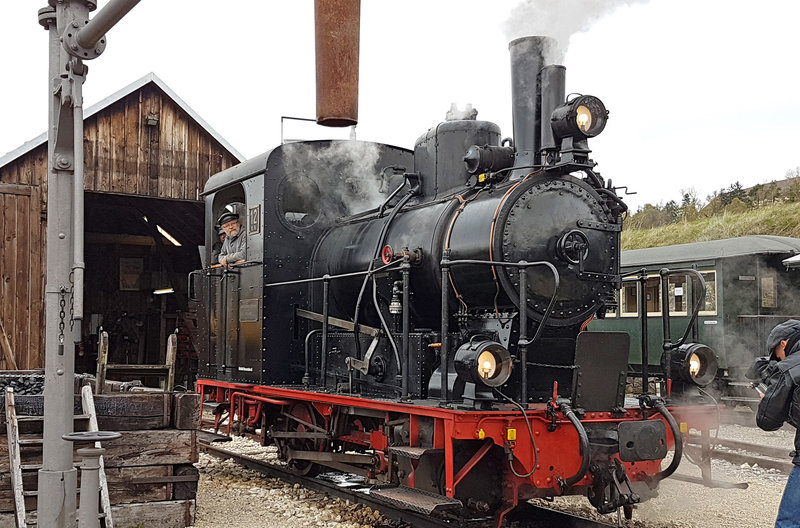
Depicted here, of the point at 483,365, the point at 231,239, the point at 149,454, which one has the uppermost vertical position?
the point at 231,239

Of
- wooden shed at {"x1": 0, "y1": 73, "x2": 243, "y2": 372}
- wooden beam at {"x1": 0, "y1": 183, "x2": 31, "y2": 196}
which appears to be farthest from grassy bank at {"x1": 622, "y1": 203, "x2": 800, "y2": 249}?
wooden beam at {"x1": 0, "y1": 183, "x2": 31, "y2": 196}

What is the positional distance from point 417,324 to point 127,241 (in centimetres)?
1329

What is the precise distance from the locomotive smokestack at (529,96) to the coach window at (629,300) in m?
9.33

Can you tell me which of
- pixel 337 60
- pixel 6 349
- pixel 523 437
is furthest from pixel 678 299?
pixel 6 349

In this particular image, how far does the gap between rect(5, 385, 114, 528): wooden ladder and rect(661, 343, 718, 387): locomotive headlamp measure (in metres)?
4.17

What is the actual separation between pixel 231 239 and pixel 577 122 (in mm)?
4562

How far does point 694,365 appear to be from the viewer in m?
6.31

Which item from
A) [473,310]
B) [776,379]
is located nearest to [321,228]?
[473,310]

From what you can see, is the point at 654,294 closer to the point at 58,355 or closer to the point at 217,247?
the point at 217,247

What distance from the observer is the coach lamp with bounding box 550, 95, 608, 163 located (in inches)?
230

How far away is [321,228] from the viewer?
8.45 m

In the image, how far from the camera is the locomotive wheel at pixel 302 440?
7684mm

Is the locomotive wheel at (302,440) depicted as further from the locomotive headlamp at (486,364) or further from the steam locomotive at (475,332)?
the locomotive headlamp at (486,364)

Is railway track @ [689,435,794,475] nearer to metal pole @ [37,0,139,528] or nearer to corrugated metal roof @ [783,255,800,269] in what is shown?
corrugated metal roof @ [783,255,800,269]
